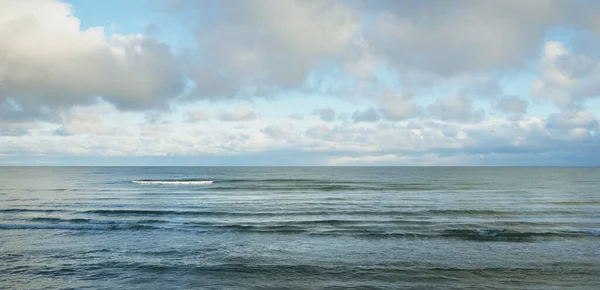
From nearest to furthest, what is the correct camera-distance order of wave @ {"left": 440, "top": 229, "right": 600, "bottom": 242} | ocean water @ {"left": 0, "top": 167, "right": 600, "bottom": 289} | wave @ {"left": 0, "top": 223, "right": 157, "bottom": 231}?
1. ocean water @ {"left": 0, "top": 167, "right": 600, "bottom": 289}
2. wave @ {"left": 440, "top": 229, "right": 600, "bottom": 242}
3. wave @ {"left": 0, "top": 223, "right": 157, "bottom": 231}

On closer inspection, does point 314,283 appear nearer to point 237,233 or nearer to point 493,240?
point 237,233

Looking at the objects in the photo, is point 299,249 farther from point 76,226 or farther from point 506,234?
point 76,226

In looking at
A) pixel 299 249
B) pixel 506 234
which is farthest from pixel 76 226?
pixel 506 234

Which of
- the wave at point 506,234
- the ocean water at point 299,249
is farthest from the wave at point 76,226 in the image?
the wave at point 506,234

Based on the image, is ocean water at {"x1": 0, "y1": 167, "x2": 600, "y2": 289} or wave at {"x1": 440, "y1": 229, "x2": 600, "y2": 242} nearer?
ocean water at {"x1": 0, "y1": 167, "x2": 600, "y2": 289}

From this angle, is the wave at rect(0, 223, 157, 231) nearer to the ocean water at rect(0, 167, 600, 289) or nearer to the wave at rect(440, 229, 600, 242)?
the ocean water at rect(0, 167, 600, 289)

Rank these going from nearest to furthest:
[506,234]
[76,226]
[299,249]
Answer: [299,249] < [506,234] < [76,226]

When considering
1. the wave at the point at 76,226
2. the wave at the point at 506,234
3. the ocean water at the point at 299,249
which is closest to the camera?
the ocean water at the point at 299,249

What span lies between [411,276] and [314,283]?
423 centimetres

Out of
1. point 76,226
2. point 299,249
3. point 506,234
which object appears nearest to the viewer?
point 299,249

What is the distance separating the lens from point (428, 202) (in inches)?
1761

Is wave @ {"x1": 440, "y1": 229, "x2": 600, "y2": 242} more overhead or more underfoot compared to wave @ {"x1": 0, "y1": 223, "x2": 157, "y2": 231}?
more overhead

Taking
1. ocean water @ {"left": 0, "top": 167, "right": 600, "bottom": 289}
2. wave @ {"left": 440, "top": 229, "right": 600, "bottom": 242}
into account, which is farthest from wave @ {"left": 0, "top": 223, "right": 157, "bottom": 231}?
→ wave @ {"left": 440, "top": 229, "right": 600, "bottom": 242}

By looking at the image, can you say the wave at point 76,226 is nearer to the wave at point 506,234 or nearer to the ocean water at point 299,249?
the ocean water at point 299,249
